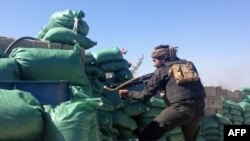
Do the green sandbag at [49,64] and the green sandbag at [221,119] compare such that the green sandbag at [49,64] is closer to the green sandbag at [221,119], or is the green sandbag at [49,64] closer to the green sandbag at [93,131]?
the green sandbag at [93,131]

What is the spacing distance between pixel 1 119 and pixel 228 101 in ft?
18.1

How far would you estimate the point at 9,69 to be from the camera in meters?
3.36

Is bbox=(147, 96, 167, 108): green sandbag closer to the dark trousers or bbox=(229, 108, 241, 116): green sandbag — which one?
the dark trousers

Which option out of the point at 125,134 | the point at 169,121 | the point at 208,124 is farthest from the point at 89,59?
the point at 208,124

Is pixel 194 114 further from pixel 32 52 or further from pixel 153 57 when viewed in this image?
pixel 32 52

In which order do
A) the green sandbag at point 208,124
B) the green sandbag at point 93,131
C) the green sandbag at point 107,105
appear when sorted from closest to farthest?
the green sandbag at point 93,131 → the green sandbag at point 107,105 → the green sandbag at point 208,124

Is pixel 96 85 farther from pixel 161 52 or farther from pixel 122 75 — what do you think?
pixel 161 52

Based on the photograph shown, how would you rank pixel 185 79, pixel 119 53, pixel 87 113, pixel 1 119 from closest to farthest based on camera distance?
pixel 1 119 < pixel 87 113 < pixel 185 79 < pixel 119 53

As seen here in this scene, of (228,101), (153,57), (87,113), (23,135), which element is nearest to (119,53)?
(153,57)

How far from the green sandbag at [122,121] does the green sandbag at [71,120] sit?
1.83m

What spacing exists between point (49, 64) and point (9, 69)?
1.12ft

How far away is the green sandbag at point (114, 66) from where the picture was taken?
4.68 meters

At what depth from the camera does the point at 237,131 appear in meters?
2.58

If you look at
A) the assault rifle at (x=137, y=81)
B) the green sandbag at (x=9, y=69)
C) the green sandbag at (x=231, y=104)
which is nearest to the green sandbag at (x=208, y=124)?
the green sandbag at (x=231, y=104)
